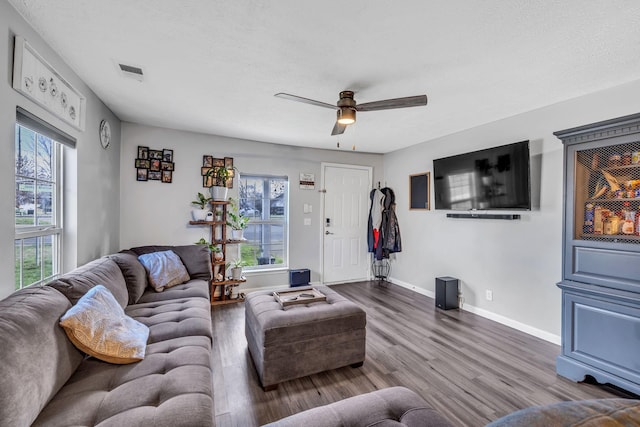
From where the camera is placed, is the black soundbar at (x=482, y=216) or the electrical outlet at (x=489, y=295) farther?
the electrical outlet at (x=489, y=295)

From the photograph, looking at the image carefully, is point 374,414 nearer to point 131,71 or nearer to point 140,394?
point 140,394

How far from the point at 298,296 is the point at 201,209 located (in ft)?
7.12

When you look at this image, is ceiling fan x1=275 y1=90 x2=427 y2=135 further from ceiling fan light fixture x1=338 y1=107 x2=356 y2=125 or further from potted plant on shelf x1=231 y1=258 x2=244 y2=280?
potted plant on shelf x1=231 y1=258 x2=244 y2=280

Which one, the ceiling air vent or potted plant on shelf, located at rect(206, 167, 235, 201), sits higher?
the ceiling air vent

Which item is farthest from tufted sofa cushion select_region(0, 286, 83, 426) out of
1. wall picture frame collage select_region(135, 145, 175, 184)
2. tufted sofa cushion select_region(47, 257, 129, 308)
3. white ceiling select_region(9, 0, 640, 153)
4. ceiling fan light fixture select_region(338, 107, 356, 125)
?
wall picture frame collage select_region(135, 145, 175, 184)

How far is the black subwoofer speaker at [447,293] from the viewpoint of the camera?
357 cm

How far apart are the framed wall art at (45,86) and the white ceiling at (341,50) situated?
7.0 inches

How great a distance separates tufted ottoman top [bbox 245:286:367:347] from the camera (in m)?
2.01

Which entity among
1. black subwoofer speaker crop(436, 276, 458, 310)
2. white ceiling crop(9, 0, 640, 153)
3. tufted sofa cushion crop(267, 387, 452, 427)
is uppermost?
white ceiling crop(9, 0, 640, 153)

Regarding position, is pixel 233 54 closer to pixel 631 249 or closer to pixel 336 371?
pixel 336 371

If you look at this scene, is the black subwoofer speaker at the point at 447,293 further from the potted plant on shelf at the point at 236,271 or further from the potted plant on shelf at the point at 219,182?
the potted plant on shelf at the point at 219,182

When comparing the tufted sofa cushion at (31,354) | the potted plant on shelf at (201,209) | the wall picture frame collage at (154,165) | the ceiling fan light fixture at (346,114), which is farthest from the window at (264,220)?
the tufted sofa cushion at (31,354)

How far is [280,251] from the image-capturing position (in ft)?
14.8

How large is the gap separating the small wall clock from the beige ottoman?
2.31 m
